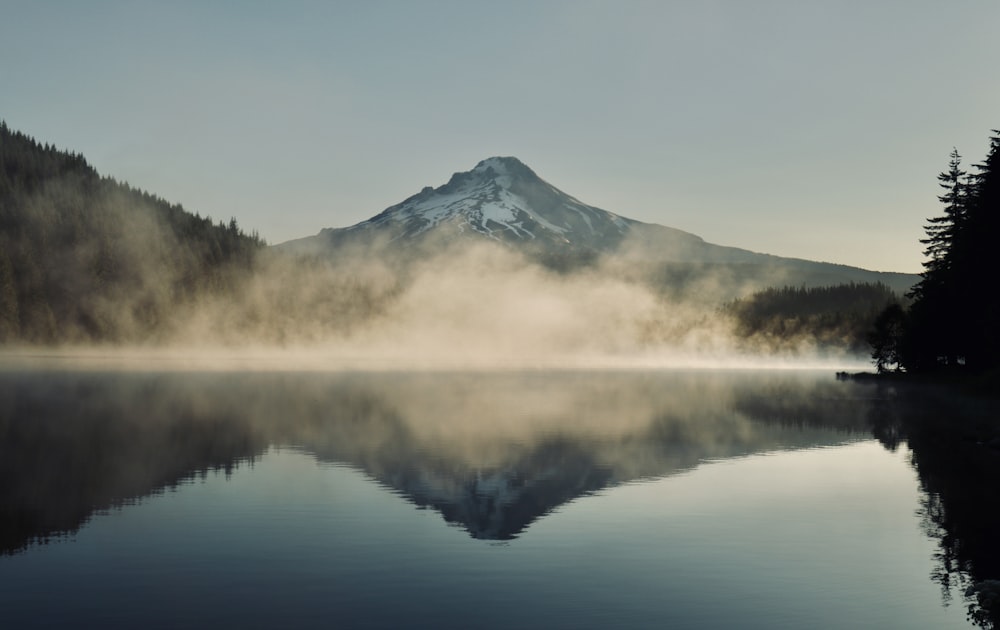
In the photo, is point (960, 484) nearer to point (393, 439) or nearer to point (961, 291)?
A: point (393, 439)

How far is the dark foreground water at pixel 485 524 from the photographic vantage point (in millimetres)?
17984

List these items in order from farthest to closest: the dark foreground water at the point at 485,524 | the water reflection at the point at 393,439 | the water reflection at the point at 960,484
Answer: the water reflection at the point at 393,439
the water reflection at the point at 960,484
the dark foreground water at the point at 485,524

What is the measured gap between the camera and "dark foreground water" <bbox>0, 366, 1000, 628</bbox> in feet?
59.0

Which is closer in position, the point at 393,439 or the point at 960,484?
the point at 960,484

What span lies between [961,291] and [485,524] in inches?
2820

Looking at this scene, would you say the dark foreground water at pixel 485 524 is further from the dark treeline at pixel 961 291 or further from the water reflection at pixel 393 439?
the dark treeline at pixel 961 291

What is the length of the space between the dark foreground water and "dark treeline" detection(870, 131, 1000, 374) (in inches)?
947

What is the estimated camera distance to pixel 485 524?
87.0 ft

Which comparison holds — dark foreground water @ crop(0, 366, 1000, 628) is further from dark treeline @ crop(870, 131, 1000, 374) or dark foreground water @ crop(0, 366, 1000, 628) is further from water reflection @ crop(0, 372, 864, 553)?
dark treeline @ crop(870, 131, 1000, 374)

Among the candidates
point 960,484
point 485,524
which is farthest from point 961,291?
point 485,524

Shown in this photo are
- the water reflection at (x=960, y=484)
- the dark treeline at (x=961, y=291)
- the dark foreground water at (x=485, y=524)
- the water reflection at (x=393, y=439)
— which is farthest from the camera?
Result: the dark treeline at (x=961, y=291)

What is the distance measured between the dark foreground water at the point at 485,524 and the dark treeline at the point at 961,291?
24059 millimetres

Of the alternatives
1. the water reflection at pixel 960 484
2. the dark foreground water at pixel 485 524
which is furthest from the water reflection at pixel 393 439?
the water reflection at pixel 960 484

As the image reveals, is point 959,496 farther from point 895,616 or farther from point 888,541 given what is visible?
point 895,616
